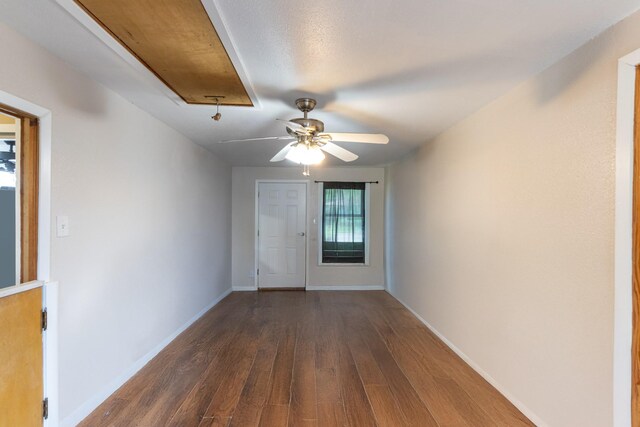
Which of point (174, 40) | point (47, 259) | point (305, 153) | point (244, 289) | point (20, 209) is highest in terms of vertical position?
point (174, 40)

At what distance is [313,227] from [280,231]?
0.58 metres

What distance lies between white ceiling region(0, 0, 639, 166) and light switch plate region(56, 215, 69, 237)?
889 millimetres

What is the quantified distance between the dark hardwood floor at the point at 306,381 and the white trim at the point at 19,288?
940 mm

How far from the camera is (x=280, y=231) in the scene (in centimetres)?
527

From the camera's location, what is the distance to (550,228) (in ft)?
5.72

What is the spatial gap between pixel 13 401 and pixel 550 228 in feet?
9.56

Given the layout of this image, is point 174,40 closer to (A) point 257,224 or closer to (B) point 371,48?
(B) point 371,48

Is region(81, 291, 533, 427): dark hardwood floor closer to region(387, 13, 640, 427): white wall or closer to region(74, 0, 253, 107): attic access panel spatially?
region(387, 13, 640, 427): white wall

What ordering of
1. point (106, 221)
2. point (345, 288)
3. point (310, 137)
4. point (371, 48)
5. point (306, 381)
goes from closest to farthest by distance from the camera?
1. point (371, 48)
2. point (106, 221)
3. point (310, 137)
4. point (306, 381)
5. point (345, 288)

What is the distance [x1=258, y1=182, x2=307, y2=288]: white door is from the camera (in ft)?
17.2

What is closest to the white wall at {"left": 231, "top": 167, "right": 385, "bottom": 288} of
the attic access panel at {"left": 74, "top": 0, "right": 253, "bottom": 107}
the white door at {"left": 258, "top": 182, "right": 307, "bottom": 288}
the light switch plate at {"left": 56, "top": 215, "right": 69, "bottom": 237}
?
the white door at {"left": 258, "top": 182, "right": 307, "bottom": 288}

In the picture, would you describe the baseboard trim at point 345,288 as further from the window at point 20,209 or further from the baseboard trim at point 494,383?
the window at point 20,209

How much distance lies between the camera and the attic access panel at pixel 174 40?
125 cm

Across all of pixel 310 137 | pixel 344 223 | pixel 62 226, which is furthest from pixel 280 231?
pixel 62 226
